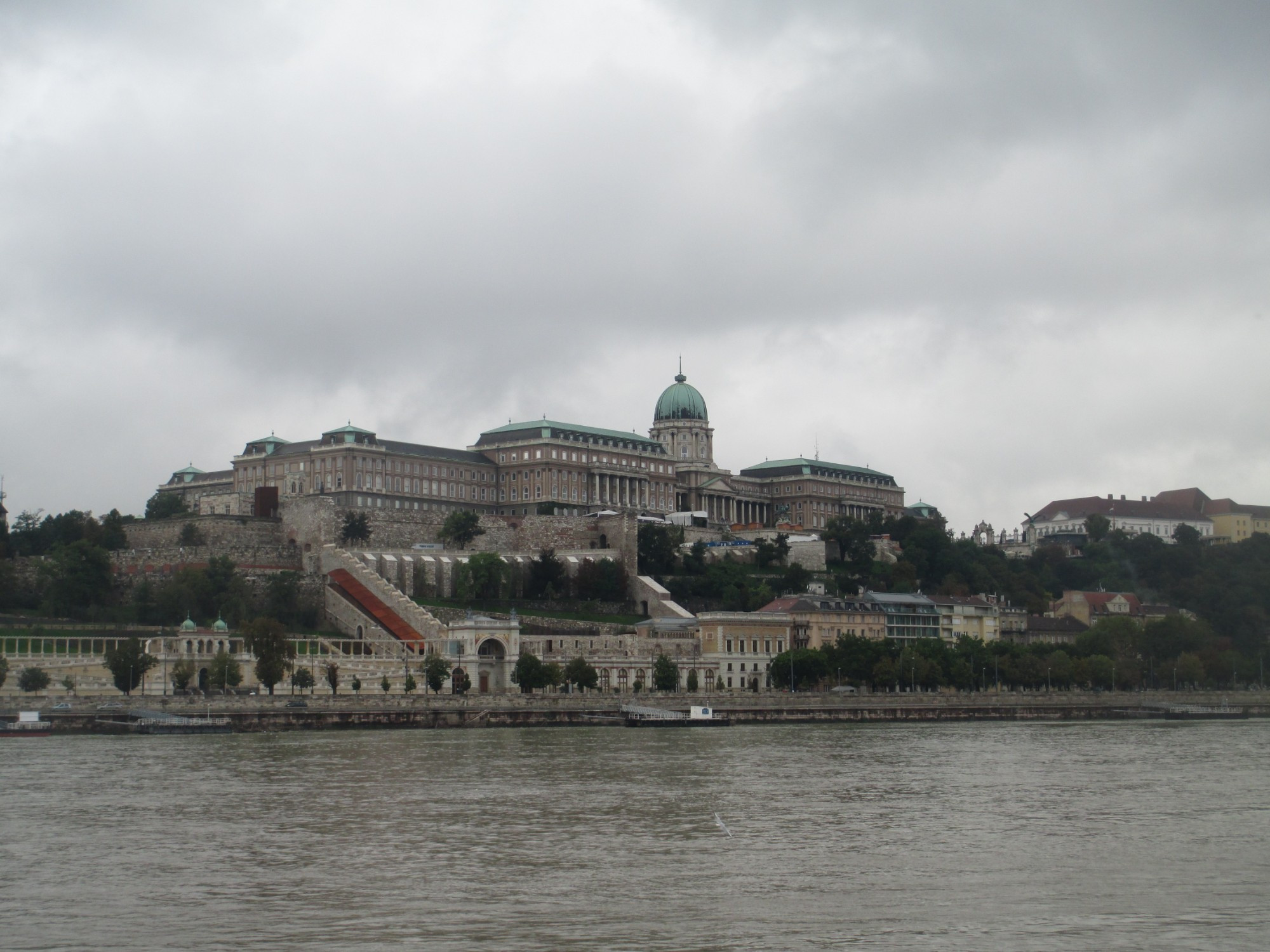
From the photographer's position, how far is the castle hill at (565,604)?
90250mm

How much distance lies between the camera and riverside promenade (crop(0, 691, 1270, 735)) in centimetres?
7831

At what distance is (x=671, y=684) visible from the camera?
105375 mm

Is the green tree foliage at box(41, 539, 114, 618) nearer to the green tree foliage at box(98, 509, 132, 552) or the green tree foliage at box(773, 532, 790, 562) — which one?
the green tree foliage at box(98, 509, 132, 552)

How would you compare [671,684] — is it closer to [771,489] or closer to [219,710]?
[219,710]

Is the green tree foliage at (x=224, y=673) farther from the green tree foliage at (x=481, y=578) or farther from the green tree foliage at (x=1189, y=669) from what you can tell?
the green tree foliage at (x=1189, y=669)

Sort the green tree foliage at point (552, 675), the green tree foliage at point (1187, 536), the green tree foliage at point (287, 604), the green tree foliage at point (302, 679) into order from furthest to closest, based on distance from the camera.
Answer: the green tree foliage at point (1187, 536) < the green tree foliage at point (287, 604) < the green tree foliage at point (552, 675) < the green tree foliage at point (302, 679)

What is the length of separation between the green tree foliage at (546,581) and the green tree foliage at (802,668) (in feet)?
72.3

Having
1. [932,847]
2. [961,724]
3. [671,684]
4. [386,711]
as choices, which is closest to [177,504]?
[671,684]

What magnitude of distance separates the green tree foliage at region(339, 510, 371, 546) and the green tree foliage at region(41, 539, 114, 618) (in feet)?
67.2

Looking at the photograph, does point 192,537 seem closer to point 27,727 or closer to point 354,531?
point 354,531

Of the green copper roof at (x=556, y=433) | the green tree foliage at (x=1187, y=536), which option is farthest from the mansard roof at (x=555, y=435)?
the green tree foliage at (x=1187, y=536)

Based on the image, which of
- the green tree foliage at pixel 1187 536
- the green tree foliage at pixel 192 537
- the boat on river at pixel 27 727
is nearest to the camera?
the boat on river at pixel 27 727

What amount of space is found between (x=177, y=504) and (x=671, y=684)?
166 ft

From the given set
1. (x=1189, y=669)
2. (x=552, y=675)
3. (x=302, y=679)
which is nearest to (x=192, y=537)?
(x=302, y=679)
